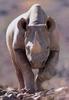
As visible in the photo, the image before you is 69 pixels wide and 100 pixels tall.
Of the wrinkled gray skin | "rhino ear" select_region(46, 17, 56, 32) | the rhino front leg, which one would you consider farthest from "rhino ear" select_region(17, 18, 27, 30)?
the rhino front leg

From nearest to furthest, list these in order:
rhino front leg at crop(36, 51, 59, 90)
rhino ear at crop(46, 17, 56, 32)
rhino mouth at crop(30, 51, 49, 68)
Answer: rhino mouth at crop(30, 51, 49, 68) < rhino front leg at crop(36, 51, 59, 90) < rhino ear at crop(46, 17, 56, 32)

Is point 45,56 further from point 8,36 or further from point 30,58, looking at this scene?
point 8,36

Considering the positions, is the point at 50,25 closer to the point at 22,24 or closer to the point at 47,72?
the point at 22,24

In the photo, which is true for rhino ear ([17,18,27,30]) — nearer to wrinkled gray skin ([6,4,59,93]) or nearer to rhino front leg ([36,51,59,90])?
wrinkled gray skin ([6,4,59,93])

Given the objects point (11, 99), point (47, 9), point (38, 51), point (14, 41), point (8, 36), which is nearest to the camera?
point (11, 99)

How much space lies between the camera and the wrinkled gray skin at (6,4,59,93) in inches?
203

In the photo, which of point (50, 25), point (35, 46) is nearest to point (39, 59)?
point (35, 46)

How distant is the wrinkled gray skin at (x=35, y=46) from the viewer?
16.9 feet

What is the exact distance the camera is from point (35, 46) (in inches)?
200

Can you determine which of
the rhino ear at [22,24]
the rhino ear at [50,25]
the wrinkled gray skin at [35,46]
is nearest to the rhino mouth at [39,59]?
the wrinkled gray skin at [35,46]

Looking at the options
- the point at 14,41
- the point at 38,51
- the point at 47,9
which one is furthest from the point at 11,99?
the point at 47,9

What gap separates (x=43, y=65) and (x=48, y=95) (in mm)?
644

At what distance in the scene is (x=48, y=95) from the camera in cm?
466

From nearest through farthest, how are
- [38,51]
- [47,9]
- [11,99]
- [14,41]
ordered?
1. [11,99]
2. [38,51]
3. [14,41]
4. [47,9]
